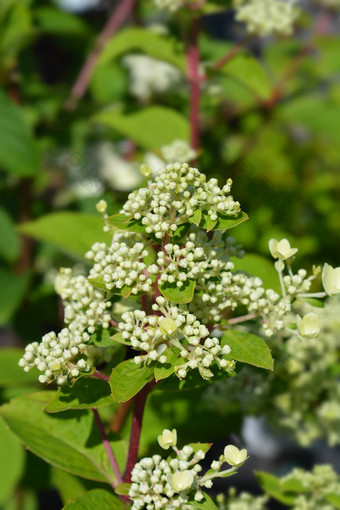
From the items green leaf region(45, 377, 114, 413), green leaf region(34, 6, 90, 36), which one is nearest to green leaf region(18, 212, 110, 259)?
green leaf region(45, 377, 114, 413)

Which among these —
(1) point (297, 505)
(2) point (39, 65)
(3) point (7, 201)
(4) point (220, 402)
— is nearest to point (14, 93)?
(3) point (7, 201)

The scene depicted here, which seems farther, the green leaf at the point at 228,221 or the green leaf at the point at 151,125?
the green leaf at the point at 151,125

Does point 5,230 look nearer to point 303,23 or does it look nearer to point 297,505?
point 297,505

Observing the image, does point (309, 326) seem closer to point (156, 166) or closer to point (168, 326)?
point (168, 326)

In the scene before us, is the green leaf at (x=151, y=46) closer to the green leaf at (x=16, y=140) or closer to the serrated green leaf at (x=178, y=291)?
the green leaf at (x=16, y=140)

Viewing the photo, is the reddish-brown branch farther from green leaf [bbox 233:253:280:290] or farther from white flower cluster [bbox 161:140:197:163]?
green leaf [bbox 233:253:280:290]

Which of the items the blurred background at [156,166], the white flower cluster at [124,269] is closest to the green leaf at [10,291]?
the blurred background at [156,166]
